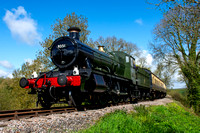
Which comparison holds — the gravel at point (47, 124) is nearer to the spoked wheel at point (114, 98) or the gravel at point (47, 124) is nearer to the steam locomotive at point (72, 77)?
the steam locomotive at point (72, 77)

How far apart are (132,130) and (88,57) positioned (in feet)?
14.5

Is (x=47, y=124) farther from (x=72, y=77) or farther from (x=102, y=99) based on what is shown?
(x=102, y=99)

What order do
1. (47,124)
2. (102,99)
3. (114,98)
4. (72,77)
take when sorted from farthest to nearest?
1. (114,98)
2. (102,99)
3. (72,77)
4. (47,124)

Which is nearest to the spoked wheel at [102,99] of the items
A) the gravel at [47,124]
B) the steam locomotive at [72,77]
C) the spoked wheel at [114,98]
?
the steam locomotive at [72,77]

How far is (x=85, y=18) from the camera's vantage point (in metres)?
20.5

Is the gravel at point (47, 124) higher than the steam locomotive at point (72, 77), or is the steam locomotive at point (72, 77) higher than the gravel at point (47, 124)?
the steam locomotive at point (72, 77)

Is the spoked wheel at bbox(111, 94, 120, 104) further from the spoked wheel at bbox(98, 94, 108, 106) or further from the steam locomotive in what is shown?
the spoked wheel at bbox(98, 94, 108, 106)

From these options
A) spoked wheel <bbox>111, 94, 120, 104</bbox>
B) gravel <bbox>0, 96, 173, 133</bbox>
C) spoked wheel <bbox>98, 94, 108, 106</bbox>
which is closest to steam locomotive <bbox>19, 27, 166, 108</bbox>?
spoked wheel <bbox>98, 94, 108, 106</bbox>

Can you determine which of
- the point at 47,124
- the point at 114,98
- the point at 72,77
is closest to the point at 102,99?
the point at 114,98

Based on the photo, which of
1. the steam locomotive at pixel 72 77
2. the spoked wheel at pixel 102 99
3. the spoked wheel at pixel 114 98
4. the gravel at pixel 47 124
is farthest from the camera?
the spoked wheel at pixel 114 98

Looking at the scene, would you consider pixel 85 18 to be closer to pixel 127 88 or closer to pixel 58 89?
pixel 127 88

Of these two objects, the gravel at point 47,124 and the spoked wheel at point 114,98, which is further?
the spoked wheel at point 114,98

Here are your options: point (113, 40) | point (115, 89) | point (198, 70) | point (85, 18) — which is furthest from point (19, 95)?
point (113, 40)

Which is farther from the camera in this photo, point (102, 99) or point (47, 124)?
point (102, 99)
